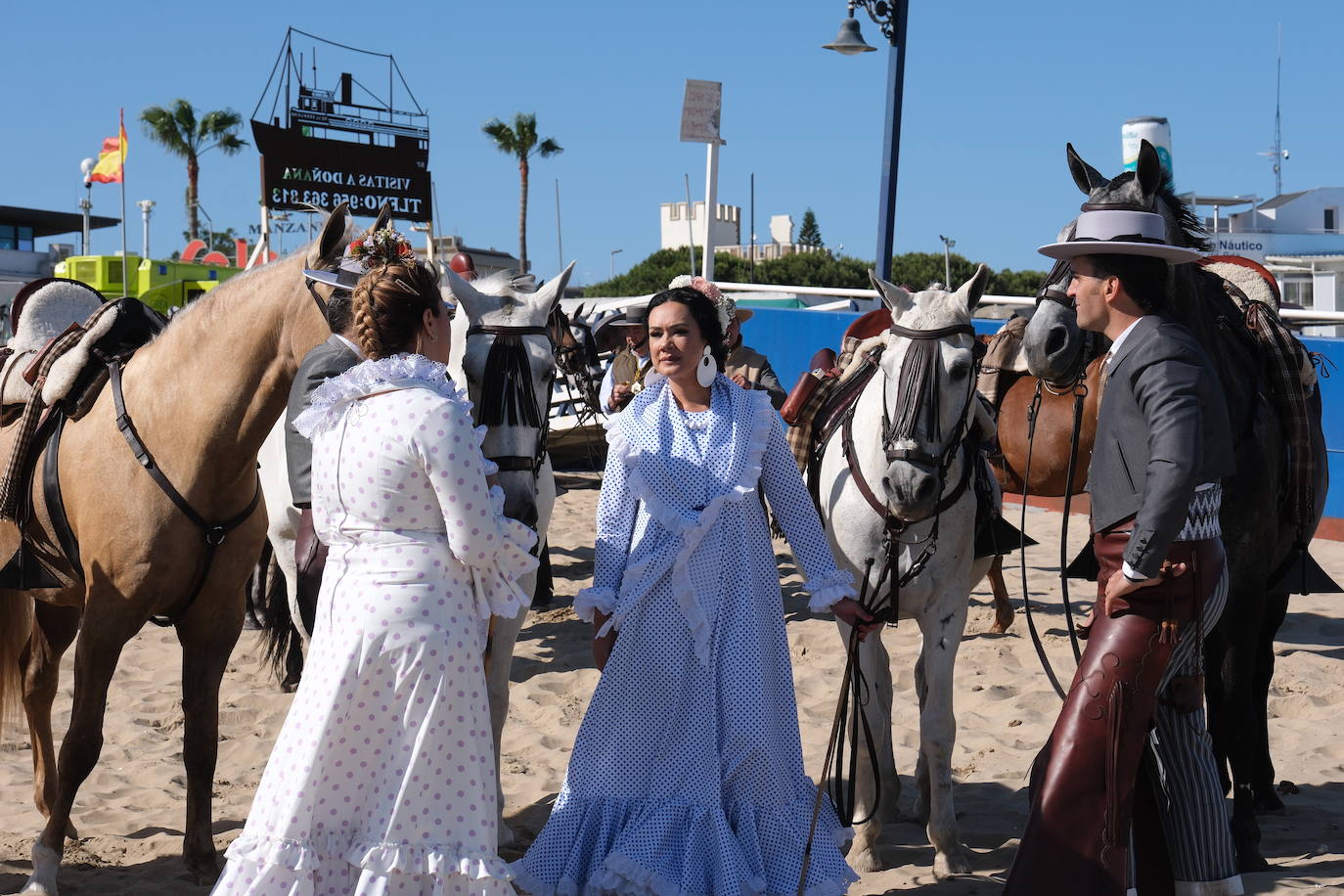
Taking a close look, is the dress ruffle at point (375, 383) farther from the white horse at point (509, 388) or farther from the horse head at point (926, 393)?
the horse head at point (926, 393)

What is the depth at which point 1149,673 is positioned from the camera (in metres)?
3.09

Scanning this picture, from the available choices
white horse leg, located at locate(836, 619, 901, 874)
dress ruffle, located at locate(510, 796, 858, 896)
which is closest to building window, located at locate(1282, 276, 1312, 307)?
white horse leg, located at locate(836, 619, 901, 874)

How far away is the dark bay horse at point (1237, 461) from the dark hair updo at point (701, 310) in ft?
3.82

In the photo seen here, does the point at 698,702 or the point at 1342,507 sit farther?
the point at 1342,507

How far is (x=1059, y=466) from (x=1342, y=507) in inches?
207

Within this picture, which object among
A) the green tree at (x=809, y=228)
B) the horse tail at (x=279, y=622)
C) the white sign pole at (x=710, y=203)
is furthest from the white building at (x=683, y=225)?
the horse tail at (x=279, y=622)

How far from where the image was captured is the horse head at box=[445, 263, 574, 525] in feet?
13.6

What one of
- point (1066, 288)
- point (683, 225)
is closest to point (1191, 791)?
point (1066, 288)

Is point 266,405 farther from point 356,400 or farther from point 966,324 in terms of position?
point 966,324

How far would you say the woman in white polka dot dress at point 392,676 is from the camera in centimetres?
288

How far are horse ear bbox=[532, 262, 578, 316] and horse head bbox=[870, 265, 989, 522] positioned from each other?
4.15ft

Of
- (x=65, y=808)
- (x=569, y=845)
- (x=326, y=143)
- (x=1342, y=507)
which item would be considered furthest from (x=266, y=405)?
(x=326, y=143)

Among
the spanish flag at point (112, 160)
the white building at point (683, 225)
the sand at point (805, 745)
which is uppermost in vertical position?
the white building at point (683, 225)

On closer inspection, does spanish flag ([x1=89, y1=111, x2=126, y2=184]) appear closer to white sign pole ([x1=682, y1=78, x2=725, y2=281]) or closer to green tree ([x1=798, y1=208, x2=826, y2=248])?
white sign pole ([x1=682, y1=78, x2=725, y2=281])
